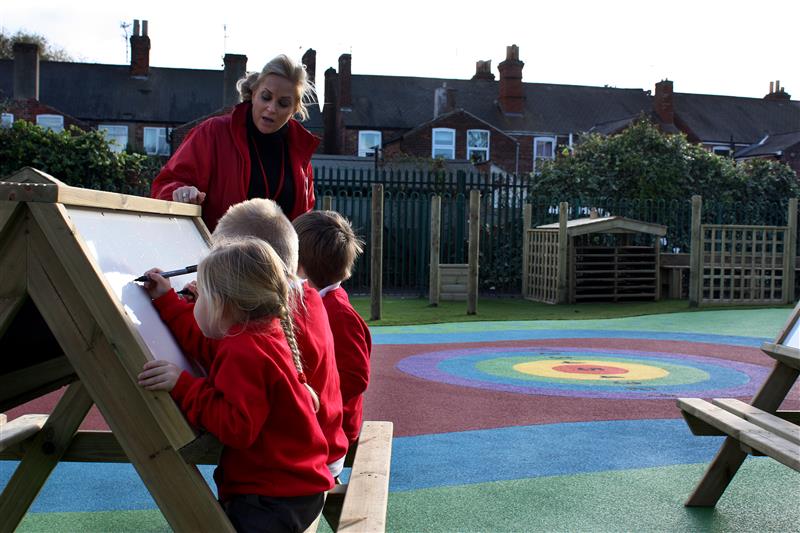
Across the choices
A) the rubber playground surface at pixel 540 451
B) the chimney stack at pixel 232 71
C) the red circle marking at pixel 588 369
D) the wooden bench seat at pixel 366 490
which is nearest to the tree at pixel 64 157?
the rubber playground surface at pixel 540 451

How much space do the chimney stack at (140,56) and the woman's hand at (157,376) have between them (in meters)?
42.7

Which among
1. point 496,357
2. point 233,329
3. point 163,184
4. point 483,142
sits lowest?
point 496,357

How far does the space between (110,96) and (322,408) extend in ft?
136

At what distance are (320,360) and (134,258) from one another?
66 cm

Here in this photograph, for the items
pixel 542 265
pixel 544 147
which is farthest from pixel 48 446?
pixel 544 147

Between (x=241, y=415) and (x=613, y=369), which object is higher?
(x=241, y=415)

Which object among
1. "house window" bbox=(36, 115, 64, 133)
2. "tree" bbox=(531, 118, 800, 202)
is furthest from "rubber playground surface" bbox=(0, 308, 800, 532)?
"house window" bbox=(36, 115, 64, 133)

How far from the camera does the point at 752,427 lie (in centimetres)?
387

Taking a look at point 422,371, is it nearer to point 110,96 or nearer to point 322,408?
point 322,408

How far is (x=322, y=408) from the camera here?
265 centimetres

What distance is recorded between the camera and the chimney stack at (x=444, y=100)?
40.1 m

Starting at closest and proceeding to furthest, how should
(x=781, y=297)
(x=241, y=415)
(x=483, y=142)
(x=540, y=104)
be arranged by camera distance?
(x=241, y=415)
(x=781, y=297)
(x=483, y=142)
(x=540, y=104)

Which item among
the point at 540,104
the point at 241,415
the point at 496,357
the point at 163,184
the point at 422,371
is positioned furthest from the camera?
the point at 540,104

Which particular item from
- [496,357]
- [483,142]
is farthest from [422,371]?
[483,142]
